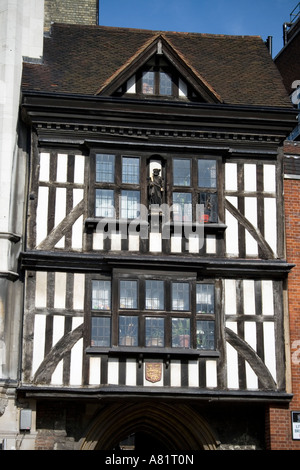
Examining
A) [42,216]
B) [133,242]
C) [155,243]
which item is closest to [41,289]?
[42,216]

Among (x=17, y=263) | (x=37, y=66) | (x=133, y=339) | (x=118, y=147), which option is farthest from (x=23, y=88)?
(x=133, y=339)

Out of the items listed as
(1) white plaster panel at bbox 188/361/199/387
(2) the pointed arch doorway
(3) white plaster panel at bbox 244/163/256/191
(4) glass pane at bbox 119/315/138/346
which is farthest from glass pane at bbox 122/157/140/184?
(2) the pointed arch doorway

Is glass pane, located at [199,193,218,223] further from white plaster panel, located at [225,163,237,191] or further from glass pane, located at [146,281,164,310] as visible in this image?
glass pane, located at [146,281,164,310]

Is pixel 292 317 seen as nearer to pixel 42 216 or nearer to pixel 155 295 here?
pixel 155 295

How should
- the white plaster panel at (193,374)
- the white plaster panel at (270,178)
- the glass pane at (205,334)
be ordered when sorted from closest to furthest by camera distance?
the white plaster panel at (193,374)
the glass pane at (205,334)
the white plaster panel at (270,178)

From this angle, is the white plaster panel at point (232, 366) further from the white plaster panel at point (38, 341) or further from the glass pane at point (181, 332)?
the white plaster panel at point (38, 341)

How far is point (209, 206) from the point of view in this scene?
20438 millimetres

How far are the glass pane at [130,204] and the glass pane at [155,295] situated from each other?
5.34ft

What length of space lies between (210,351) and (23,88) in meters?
7.50

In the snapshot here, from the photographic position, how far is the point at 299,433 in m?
19.6

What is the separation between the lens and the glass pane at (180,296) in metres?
19.7

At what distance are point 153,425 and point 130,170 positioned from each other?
20.3 feet

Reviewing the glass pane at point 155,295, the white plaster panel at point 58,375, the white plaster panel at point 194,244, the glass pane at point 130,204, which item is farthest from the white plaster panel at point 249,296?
the white plaster panel at point 58,375
